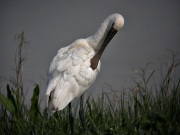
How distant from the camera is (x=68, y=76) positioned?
5457 millimetres

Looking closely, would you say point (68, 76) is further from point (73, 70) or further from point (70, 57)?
point (70, 57)

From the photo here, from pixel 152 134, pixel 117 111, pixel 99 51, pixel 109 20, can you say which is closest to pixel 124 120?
pixel 117 111

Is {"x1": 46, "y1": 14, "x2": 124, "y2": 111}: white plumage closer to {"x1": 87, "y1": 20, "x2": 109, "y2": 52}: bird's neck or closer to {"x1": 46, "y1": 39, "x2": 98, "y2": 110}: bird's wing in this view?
{"x1": 46, "y1": 39, "x2": 98, "y2": 110}: bird's wing

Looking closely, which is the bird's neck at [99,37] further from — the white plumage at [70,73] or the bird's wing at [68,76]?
the bird's wing at [68,76]

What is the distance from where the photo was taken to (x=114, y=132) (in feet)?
16.9

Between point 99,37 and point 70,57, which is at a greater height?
point 99,37

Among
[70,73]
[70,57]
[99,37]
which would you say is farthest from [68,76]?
[99,37]

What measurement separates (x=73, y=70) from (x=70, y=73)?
0.17 feet

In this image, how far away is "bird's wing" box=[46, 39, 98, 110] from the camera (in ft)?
17.6

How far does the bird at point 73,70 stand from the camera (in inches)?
211

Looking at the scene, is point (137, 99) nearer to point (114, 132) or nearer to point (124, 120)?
point (124, 120)

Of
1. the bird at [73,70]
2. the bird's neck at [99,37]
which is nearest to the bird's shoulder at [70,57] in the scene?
the bird at [73,70]

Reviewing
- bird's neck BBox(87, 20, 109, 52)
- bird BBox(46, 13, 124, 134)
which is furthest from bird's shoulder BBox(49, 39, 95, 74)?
bird's neck BBox(87, 20, 109, 52)

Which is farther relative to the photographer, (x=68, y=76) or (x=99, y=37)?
(x=99, y=37)
